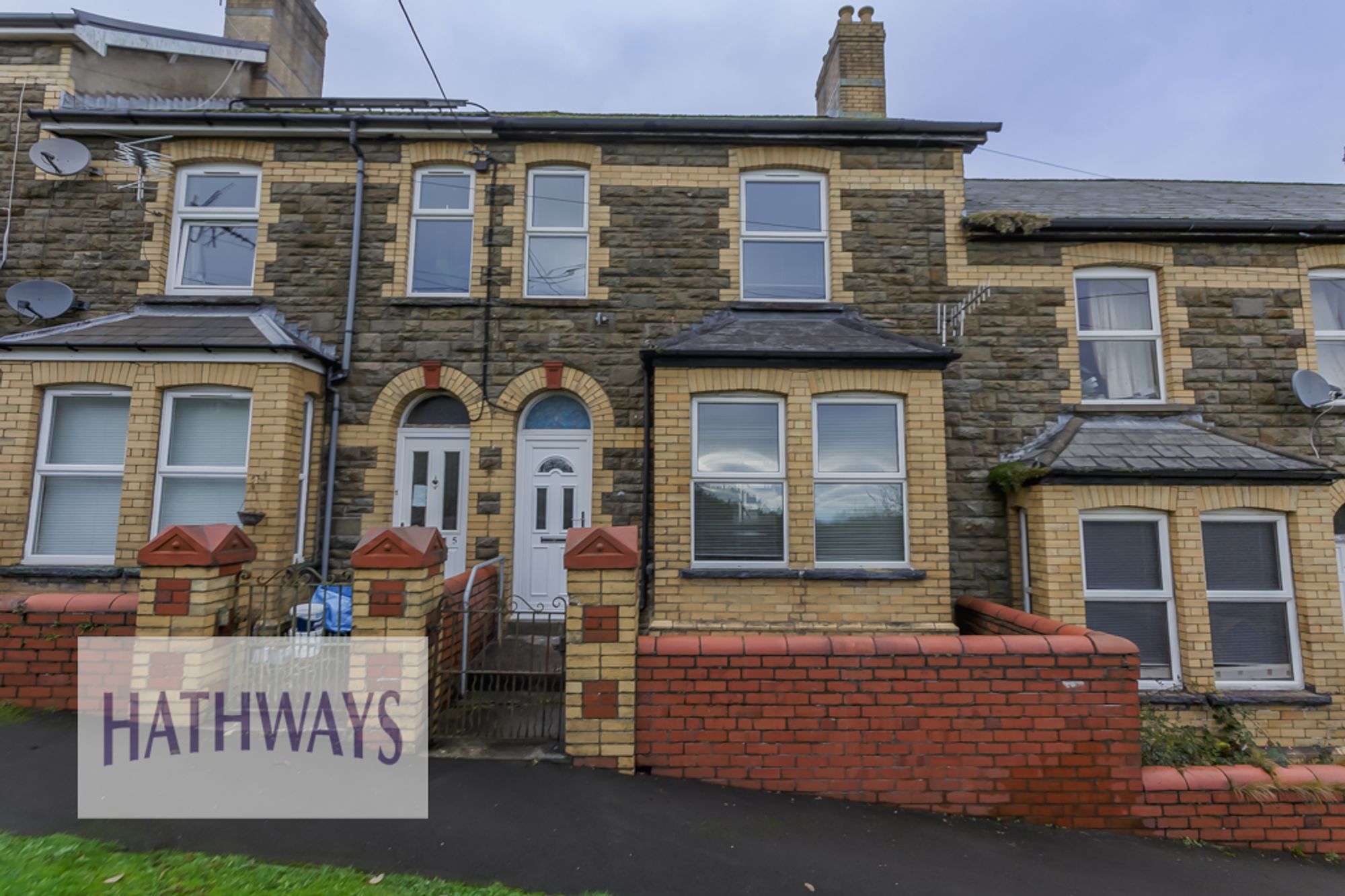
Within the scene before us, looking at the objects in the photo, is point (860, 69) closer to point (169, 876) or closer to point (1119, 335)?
point (1119, 335)

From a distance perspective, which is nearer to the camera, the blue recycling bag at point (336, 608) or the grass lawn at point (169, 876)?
the grass lawn at point (169, 876)

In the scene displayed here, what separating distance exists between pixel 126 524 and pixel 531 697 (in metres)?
5.01

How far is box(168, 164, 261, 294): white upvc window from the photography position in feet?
26.3

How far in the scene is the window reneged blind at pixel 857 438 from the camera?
6.67 metres

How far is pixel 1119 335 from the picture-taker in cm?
785

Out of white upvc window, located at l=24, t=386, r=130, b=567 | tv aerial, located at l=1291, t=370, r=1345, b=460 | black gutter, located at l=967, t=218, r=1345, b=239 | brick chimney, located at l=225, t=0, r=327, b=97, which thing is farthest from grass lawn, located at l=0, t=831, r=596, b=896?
brick chimney, located at l=225, t=0, r=327, b=97

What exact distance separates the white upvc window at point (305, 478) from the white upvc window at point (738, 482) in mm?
4494

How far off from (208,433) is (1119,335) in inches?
423

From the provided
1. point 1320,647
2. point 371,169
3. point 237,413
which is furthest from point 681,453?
point 1320,647

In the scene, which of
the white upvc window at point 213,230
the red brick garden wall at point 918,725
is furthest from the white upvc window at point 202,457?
the red brick garden wall at point 918,725

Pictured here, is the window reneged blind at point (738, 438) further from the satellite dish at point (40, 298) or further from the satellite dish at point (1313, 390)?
the satellite dish at point (40, 298)

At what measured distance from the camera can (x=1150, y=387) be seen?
308 inches

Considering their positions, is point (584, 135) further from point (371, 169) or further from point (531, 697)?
point (531, 697)

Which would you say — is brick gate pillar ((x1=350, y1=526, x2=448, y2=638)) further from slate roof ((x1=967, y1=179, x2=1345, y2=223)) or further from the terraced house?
slate roof ((x1=967, y1=179, x2=1345, y2=223))
